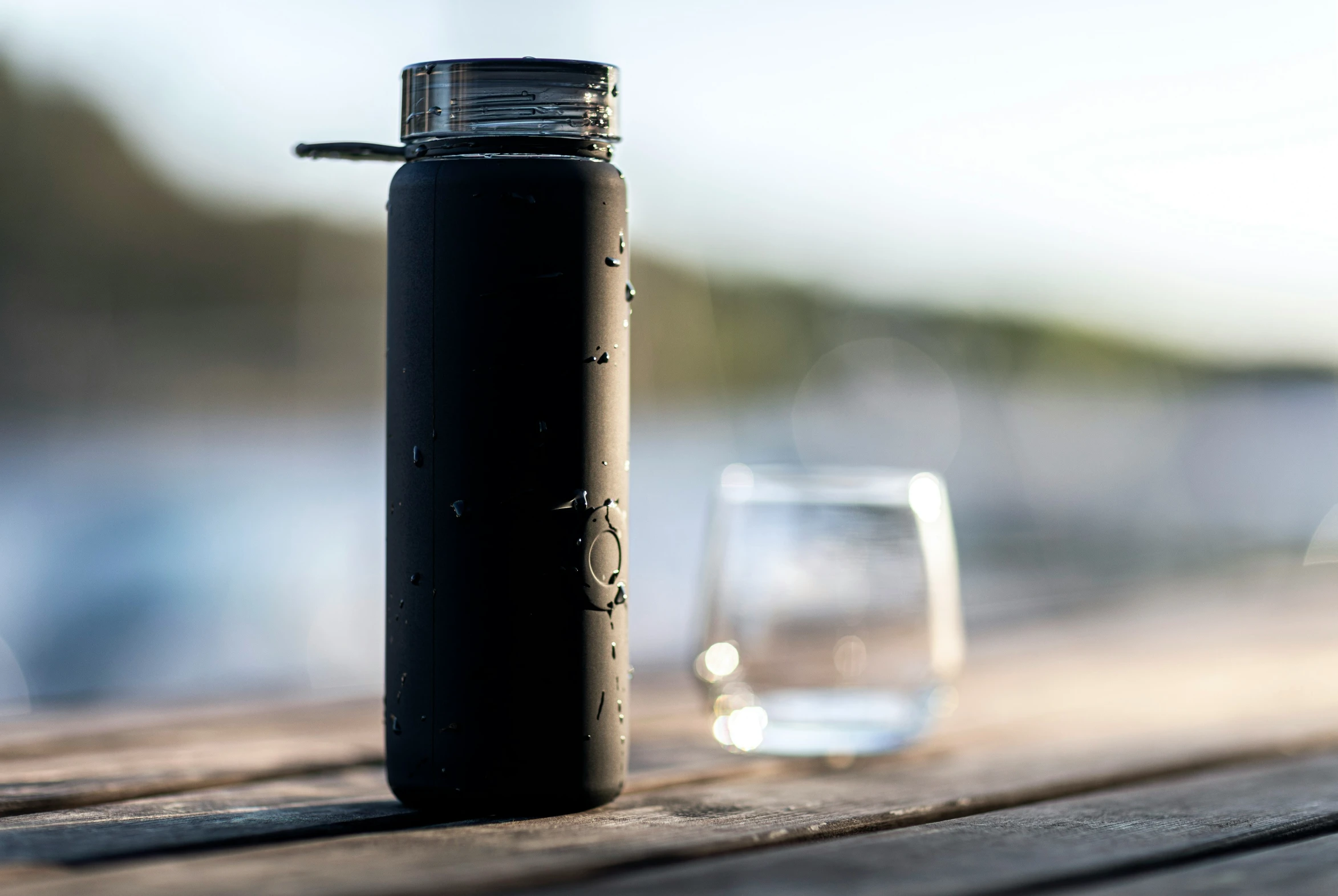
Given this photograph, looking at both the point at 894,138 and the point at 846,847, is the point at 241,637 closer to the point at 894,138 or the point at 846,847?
the point at 894,138

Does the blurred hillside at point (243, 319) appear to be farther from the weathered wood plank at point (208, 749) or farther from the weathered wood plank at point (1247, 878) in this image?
the weathered wood plank at point (1247, 878)

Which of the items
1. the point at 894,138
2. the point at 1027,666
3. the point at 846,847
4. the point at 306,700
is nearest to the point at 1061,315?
the point at 894,138

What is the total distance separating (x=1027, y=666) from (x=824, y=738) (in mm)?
558

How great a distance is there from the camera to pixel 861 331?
5801 mm

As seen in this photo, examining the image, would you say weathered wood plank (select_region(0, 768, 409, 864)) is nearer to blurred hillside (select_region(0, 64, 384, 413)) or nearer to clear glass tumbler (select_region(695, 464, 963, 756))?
clear glass tumbler (select_region(695, 464, 963, 756))

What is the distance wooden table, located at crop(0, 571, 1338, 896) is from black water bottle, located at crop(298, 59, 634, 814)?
4 centimetres

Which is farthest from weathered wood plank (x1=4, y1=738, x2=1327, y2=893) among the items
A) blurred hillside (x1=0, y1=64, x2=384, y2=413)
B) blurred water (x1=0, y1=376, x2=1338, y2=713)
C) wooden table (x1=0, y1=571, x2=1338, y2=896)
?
blurred hillside (x1=0, y1=64, x2=384, y2=413)

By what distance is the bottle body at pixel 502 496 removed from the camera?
65 centimetres

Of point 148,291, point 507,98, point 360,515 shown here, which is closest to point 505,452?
point 507,98

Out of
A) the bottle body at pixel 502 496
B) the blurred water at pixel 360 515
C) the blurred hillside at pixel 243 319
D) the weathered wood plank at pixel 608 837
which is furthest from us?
the blurred hillside at pixel 243 319

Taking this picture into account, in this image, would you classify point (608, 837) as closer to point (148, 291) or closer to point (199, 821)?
point (199, 821)

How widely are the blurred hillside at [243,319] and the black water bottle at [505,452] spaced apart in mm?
3488

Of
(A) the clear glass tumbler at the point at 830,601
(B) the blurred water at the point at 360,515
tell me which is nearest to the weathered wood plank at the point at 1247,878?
(A) the clear glass tumbler at the point at 830,601

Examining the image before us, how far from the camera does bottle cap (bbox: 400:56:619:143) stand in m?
0.68
